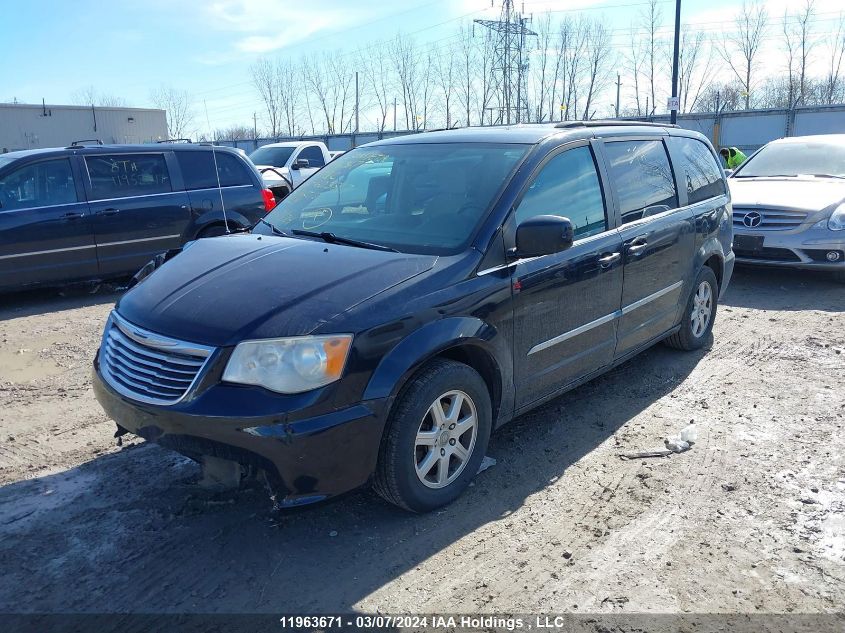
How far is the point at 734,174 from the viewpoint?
9.98 metres

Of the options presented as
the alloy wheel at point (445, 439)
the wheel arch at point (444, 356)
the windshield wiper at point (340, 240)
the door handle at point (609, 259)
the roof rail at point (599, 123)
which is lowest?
the alloy wheel at point (445, 439)

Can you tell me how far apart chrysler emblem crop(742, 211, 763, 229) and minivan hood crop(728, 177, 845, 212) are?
0.11 metres

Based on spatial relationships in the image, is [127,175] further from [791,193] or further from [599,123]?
[791,193]

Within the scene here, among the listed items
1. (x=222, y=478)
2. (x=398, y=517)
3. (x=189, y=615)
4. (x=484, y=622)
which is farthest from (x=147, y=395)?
(x=484, y=622)

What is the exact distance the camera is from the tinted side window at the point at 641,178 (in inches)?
182

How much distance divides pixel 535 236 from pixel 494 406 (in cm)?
94

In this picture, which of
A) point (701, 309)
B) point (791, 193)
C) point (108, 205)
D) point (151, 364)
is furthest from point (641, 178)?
point (108, 205)

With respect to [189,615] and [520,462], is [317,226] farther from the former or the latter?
[189,615]

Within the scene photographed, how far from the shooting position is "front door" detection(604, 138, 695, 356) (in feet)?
15.1

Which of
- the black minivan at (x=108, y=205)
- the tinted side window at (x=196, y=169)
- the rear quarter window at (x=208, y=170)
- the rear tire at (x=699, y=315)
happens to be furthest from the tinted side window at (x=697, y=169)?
the tinted side window at (x=196, y=169)

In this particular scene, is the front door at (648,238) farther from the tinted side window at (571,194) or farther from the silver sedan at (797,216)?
the silver sedan at (797,216)

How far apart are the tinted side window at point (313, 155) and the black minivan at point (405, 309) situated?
41.3 feet

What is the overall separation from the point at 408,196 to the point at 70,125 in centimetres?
5291

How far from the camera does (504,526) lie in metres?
3.36
